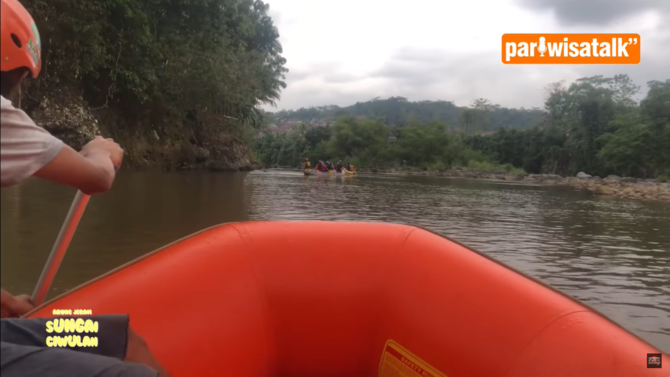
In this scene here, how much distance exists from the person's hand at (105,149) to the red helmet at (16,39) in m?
0.18

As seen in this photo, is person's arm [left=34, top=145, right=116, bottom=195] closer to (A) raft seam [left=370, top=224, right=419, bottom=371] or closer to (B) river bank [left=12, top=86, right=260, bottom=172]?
(A) raft seam [left=370, top=224, right=419, bottom=371]

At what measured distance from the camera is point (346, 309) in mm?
1959

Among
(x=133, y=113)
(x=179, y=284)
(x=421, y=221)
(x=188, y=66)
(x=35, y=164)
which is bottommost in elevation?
(x=421, y=221)

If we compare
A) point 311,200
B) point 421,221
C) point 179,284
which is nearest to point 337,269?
point 179,284

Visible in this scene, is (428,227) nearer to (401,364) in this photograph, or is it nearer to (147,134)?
(401,364)

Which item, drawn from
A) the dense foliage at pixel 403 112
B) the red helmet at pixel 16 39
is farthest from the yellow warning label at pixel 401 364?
the dense foliage at pixel 403 112

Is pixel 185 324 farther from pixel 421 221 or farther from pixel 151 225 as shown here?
pixel 421 221

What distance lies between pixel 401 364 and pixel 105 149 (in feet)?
4.12

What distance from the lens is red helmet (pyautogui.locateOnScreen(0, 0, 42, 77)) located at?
880 mm

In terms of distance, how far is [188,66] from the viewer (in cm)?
1753

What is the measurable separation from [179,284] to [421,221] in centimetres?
611

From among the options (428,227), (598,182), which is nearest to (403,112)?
(598,182)

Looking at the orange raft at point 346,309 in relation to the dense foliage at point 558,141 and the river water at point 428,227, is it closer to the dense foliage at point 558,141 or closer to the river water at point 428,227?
the river water at point 428,227

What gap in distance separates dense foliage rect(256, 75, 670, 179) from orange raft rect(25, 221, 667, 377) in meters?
28.4
